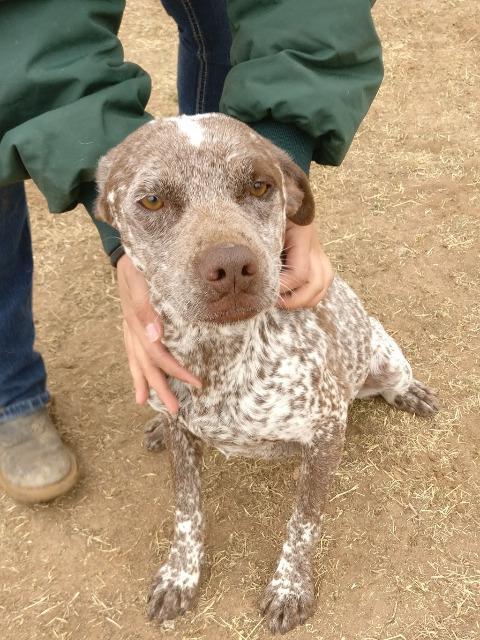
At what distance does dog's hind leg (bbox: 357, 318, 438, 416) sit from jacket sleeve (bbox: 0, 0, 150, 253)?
1.95 m

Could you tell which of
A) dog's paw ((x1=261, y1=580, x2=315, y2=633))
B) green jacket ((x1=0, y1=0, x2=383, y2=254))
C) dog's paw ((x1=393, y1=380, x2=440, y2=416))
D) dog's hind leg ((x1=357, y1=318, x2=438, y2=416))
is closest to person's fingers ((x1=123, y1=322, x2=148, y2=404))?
green jacket ((x1=0, y1=0, x2=383, y2=254))

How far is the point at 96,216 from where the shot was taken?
306cm

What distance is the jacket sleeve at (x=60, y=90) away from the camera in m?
2.68

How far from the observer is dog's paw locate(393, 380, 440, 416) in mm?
4320

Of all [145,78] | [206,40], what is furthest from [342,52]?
[206,40]

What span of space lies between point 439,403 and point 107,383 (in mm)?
2147

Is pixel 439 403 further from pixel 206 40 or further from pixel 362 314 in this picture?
pixel 206 40

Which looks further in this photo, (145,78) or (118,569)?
(118,569)

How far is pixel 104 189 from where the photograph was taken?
2.93 meters

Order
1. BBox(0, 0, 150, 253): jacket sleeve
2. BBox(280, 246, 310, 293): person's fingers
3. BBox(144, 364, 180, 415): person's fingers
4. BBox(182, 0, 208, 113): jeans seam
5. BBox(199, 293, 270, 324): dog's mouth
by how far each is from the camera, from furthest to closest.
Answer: BBox(182, 0, 208, 113): jeans seam
BBox(144, 364, 180, 415): person's fingers
BBox(280, 246, 310, 293): person's fingers
BBox(0, 0, 150, 253): jacket sleeve
BBox(199, 293, 270, 324): dog's mouth

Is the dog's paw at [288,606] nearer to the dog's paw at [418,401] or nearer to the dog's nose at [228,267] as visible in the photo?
the dog's paw at [418,401]

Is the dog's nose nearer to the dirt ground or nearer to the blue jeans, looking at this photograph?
the blue jeans

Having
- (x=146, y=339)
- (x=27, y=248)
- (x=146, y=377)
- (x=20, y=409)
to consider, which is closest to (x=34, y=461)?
(x=20, y=409)

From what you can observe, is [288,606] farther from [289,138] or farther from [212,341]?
[289,138]
